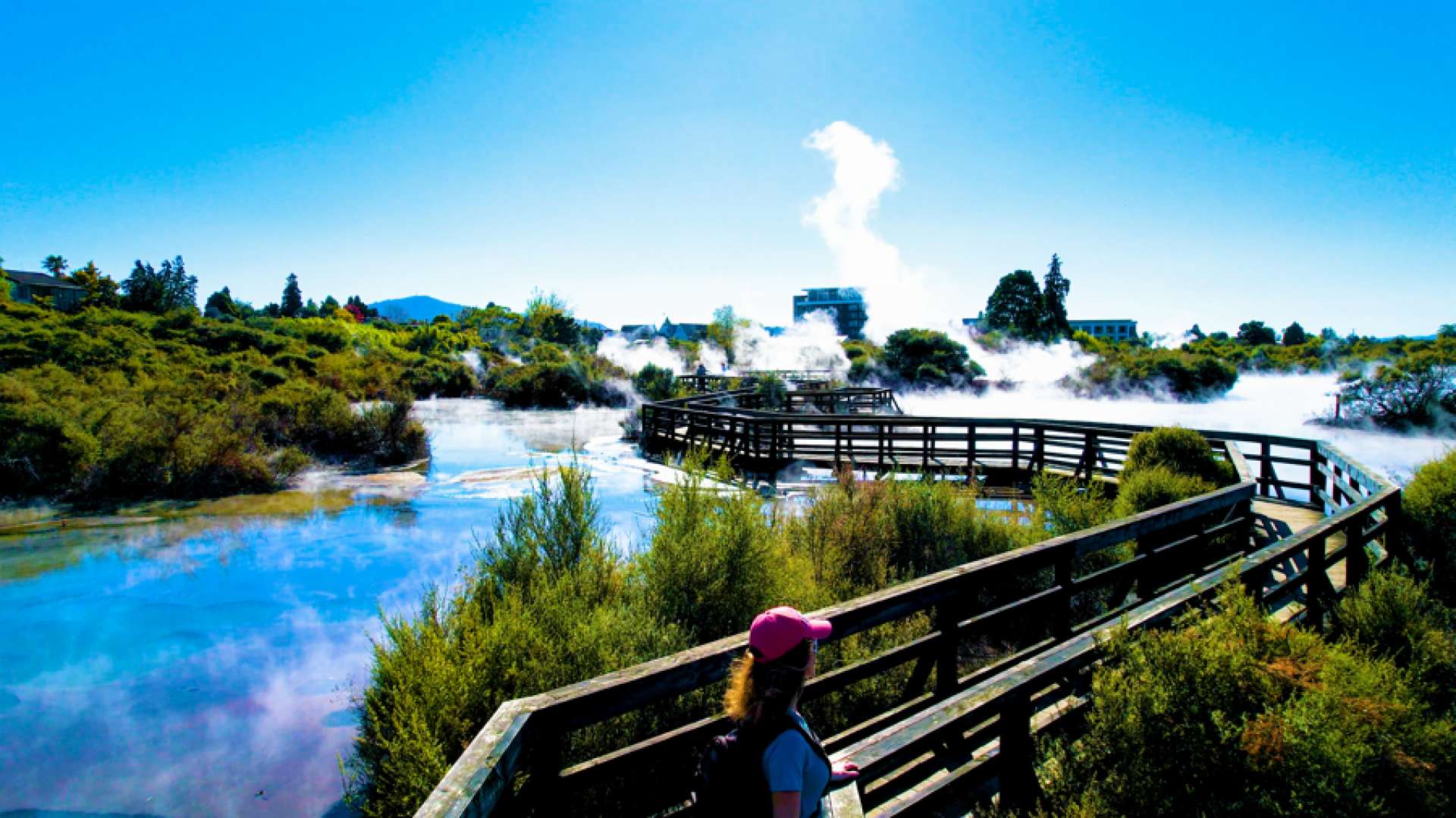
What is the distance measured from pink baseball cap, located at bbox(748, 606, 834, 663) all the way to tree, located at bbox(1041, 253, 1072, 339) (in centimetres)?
6037

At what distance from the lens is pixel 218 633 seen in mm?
7512

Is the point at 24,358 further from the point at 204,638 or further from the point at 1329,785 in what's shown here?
the point at 1329,785

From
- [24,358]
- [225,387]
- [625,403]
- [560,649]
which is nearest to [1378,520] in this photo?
[560,649]

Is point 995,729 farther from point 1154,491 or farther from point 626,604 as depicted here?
point 1154,491

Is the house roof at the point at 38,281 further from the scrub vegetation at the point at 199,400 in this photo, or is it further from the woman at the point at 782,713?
the woman at the point at 782,713

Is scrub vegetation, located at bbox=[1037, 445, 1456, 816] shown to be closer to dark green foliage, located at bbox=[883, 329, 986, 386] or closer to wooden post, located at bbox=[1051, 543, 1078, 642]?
wooden post, located at bbox=[1051, 543, 1078, 642]

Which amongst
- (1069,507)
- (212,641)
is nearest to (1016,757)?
(1069,507)

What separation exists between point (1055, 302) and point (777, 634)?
64.4 m

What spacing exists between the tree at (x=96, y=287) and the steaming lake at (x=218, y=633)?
182ft

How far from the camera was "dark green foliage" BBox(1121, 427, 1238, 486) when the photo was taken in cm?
888

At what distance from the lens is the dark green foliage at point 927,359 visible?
39.4 meters

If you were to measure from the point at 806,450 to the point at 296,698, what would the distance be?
9.94m

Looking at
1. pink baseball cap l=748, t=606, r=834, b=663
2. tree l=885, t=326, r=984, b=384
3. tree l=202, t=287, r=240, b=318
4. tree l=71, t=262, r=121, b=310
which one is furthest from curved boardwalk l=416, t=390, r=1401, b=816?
tree l=202, t=287, r=240, b=318

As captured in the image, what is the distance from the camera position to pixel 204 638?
7391 millimetres
